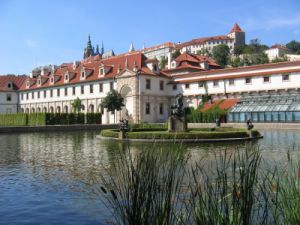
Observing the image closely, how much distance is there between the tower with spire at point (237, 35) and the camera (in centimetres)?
15700

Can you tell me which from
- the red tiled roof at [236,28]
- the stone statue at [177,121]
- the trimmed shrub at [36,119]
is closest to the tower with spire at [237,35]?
the red tiled roof at [236,28]

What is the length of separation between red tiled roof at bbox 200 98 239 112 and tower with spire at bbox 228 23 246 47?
10882cm

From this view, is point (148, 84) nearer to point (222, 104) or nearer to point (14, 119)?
point (222, 104)

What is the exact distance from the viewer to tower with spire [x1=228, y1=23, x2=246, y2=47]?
15700cm

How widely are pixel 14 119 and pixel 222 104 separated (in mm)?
31296

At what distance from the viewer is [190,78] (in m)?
59.5

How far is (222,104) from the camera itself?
52312 millimetres

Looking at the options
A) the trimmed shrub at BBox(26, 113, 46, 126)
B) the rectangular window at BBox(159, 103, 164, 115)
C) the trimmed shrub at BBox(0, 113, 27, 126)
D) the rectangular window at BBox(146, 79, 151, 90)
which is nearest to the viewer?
the trimmed shrub at BBox(26, 113, 46, 126)

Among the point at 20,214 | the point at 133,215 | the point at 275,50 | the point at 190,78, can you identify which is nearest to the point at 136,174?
the point at 133,215

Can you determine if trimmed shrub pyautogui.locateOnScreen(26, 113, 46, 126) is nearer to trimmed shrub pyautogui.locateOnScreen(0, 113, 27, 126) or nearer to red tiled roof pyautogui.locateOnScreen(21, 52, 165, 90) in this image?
trimmed shrub pyautogui.locateOnScreen(0, 113, 27, 126)

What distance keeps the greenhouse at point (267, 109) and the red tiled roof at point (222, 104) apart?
130 centimetres

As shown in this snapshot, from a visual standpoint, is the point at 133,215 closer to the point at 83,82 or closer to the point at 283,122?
the point at 283,122

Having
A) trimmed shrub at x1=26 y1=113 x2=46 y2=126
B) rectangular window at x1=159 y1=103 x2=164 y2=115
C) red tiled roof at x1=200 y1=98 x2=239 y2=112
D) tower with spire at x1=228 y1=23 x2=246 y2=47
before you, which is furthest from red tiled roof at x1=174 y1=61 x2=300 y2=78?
tower with spire at x1=228 y1=23 x2=246 y2=47

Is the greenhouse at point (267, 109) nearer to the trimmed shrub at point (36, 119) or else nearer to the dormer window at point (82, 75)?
the trimmed shrub at point (36, 119)
